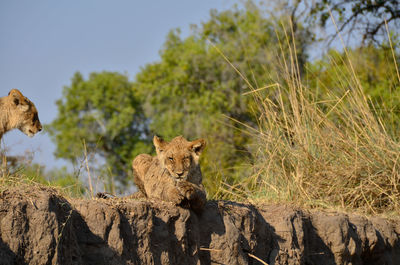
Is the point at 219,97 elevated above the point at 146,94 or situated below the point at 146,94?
below

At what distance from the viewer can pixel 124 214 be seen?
435cm

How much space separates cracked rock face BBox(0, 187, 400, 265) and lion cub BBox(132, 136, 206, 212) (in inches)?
4.8

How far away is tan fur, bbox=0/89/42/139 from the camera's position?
823 centimetres

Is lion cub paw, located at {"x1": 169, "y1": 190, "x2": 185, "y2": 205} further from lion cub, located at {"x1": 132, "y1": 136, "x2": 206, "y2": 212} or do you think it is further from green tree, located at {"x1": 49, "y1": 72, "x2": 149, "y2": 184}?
green tree, located at {"x1": 49, "y1": 72, "x2": 149, "y2": 184}

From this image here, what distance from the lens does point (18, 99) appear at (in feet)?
27.6

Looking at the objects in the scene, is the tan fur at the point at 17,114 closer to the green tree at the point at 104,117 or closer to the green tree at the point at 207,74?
the green tree at the point at 207,74

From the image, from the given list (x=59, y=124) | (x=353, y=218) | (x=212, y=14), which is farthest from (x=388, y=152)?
(x=59, y=124)

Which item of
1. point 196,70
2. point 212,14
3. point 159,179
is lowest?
point 159,179

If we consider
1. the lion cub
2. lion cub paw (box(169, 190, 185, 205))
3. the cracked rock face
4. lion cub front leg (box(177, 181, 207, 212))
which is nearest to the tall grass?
the cracked rock face

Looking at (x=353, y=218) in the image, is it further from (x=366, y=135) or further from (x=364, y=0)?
(x=364, y=0)

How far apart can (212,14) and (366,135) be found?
23392 mm

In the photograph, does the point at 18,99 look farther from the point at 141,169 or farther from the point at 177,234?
the point at 177,234

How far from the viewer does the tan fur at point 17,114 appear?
27.0 ft

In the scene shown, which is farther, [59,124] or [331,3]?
[59,124]
